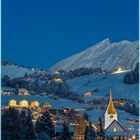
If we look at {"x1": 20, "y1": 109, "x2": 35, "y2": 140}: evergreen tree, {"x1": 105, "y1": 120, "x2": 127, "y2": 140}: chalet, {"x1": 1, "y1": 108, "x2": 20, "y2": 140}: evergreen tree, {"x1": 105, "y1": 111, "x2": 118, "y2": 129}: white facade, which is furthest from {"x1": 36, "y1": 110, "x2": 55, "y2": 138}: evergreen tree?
{"x1": 105, "y1": 111, "x2": 118, "y2": 129}: white facade

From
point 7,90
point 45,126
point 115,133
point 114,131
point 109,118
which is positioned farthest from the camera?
point 7,90

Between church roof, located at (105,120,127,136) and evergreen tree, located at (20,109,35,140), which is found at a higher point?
evergreen tree, located at (20,109,35,140)

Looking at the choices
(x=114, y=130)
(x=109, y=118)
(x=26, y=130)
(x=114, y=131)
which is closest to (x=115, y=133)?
(x=114, y=131)

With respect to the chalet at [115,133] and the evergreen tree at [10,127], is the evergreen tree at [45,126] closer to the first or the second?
the evergreen tree at [10,127]

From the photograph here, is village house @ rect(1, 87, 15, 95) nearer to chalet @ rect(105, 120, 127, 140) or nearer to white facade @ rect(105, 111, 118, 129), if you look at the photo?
white facade @ rect(105, 111, 118, 129)

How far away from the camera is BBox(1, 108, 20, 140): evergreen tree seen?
179 feet

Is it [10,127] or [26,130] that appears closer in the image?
[10,127]

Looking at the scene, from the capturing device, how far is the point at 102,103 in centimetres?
19650

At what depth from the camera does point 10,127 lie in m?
56.7

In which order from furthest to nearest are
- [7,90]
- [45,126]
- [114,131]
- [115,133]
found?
[7,90]
[114,131]
[115,133]
[45,126]

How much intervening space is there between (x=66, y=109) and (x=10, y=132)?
355ft

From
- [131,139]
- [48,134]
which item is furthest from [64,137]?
[131,139]

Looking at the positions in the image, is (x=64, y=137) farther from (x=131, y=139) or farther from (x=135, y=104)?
(x=135, y=104)

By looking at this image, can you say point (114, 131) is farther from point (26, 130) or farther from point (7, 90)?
point (7, 90)
